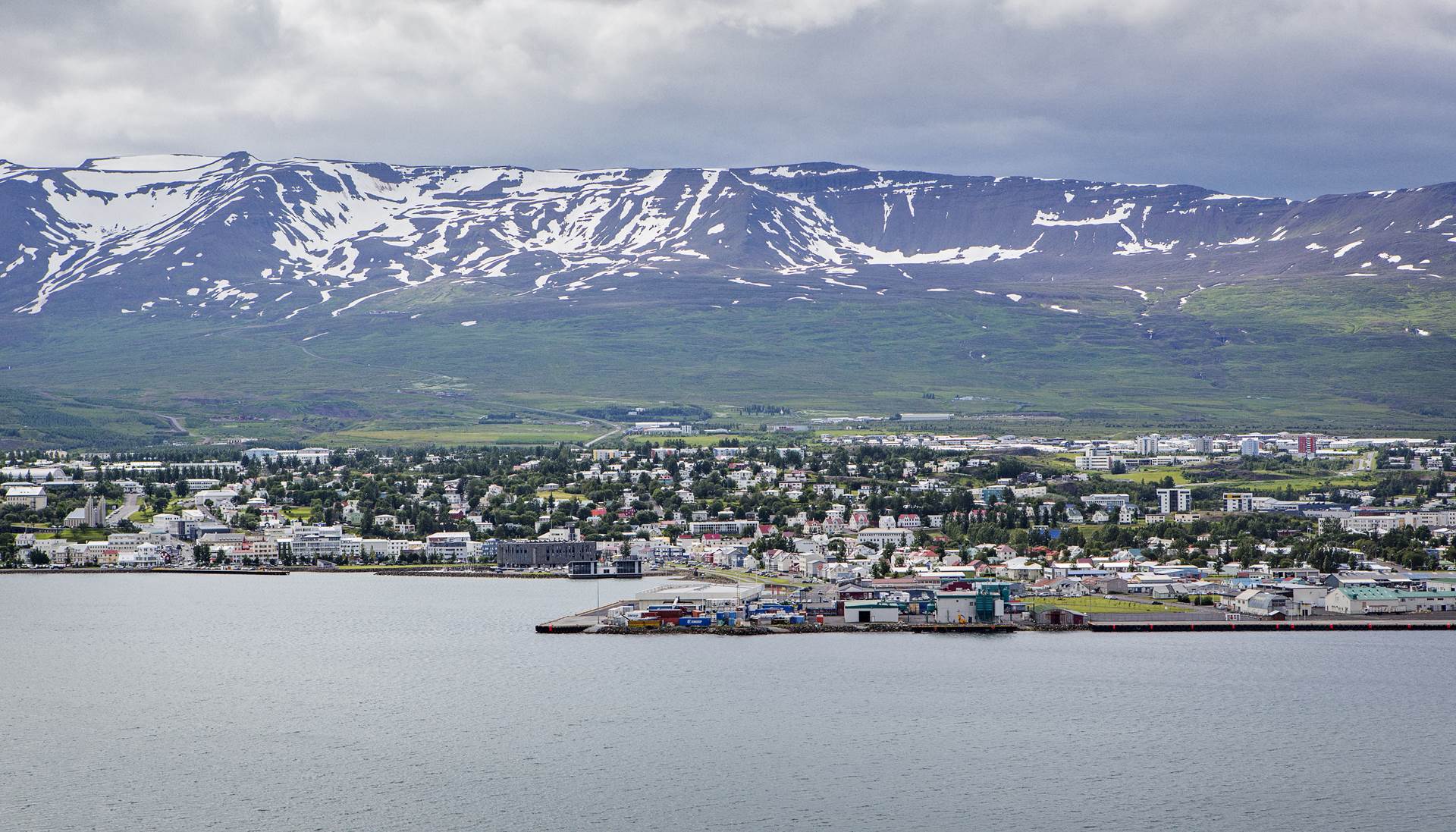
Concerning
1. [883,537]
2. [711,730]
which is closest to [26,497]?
[883,537]

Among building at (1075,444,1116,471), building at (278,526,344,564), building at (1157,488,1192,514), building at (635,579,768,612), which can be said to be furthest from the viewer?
building at (1075,444,1116,471)

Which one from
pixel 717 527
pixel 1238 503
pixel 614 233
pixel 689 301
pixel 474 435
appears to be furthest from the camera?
pixel 614 233

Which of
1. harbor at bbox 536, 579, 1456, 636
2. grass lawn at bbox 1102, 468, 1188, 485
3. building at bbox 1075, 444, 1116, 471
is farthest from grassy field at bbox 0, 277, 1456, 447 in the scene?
harbor at bbox 536, 579, 1456, 636

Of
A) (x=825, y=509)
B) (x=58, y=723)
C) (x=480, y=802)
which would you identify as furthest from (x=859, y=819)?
(x=825, y=509)

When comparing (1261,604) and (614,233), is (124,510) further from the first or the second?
(614,233)

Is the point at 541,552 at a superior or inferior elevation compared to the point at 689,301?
inferior

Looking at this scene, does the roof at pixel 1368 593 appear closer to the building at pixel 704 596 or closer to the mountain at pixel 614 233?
the building at pixel 704 596

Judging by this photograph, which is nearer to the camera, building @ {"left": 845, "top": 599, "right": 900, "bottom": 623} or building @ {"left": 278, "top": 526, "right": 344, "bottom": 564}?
building @ {"left": 845, "top": 599, "right": 900, "bottom": 623}

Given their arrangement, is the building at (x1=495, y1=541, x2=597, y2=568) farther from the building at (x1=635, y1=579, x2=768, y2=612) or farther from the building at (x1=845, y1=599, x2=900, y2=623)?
the building at (x1=845, y1=599, x2=900, y2=623)
